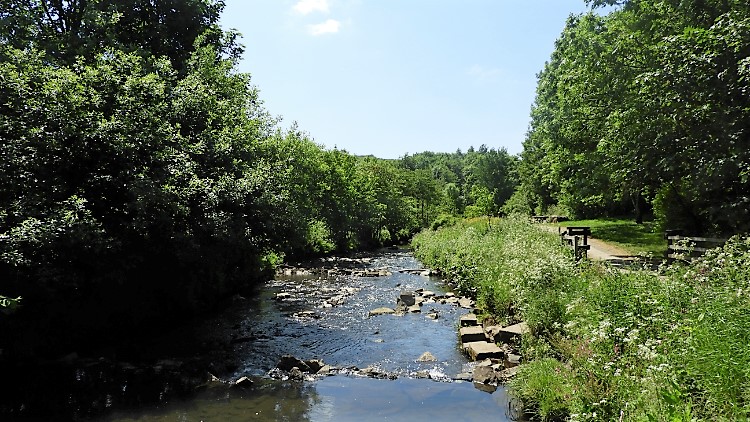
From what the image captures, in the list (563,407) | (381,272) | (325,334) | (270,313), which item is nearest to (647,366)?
(563,407)

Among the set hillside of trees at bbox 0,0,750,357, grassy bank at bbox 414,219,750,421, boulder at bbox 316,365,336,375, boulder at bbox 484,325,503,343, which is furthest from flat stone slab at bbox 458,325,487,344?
hillside of trees at bbox 0,0,750,357

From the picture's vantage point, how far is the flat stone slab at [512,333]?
11508mm

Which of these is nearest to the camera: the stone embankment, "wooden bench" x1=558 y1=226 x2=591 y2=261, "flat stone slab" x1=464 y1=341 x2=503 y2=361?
the stone embankment

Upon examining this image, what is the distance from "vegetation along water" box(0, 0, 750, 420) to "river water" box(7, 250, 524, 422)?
0.64m

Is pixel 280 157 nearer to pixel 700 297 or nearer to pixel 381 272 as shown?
pixel 381 272

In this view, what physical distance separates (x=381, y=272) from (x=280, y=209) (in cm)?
1269

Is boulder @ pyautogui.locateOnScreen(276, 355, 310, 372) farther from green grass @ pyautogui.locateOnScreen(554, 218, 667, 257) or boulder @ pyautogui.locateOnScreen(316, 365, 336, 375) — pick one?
green grass @ pyautogui.locateOnScreen(554, 218, 667, 257)

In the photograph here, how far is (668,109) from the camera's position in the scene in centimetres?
1784

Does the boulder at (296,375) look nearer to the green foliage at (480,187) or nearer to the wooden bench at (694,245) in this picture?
the wooden bench at (694,245)

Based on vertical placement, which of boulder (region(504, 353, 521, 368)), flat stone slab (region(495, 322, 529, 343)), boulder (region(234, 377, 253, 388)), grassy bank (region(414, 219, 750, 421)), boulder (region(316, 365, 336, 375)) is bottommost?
boulder (region(316, 365, 336, 375))

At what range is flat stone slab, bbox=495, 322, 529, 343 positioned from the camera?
1151 centimetres

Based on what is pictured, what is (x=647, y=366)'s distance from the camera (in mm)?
6379

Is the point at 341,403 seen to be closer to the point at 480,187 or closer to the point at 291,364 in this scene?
the point at 291,364

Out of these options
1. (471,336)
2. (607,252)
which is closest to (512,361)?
(471,336)
